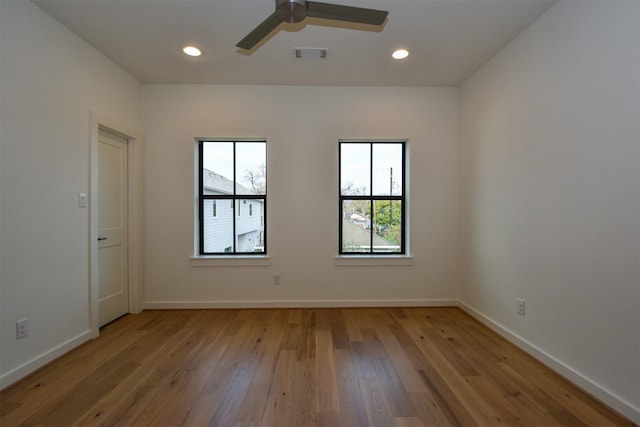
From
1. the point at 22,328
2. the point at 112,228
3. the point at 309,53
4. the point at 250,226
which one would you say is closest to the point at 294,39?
the point at 309,53

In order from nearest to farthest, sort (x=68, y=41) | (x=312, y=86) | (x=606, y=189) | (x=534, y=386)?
(x=606, y=189)
(x=534, y=386)
(x=68, y=41)
(x=312, y=86)

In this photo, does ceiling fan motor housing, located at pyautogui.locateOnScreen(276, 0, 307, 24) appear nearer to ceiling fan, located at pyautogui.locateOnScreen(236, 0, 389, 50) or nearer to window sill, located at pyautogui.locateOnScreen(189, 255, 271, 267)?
ceiling fan, located at pyautogui.locateOnScreen(236, 0, 389, 50)

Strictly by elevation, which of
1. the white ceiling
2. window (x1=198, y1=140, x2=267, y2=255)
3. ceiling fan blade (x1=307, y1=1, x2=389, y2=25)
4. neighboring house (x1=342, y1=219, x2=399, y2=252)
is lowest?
neighboring house (x1=342, y1=219, x2=399, y2=252)

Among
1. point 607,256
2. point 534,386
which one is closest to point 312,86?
point 607,256

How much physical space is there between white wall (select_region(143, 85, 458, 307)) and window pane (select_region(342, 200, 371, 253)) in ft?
0.70

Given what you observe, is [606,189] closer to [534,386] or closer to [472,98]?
[534,386]

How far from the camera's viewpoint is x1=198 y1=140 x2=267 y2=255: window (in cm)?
332

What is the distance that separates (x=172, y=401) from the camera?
1647 mm

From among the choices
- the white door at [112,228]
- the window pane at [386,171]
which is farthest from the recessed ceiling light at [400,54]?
the white door at [112,228]

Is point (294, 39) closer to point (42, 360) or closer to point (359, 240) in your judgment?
point (359, 240)

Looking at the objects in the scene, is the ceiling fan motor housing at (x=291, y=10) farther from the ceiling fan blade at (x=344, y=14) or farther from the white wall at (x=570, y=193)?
the white wall at (x=570, y=193)

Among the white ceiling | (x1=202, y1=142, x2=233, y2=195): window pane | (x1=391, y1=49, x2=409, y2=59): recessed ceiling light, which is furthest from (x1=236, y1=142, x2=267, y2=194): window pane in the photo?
(x1=391, y1=49, x2=409, y2=59): recessed ceiling light

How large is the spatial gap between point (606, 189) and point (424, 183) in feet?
5.60

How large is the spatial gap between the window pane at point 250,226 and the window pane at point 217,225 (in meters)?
0.11
